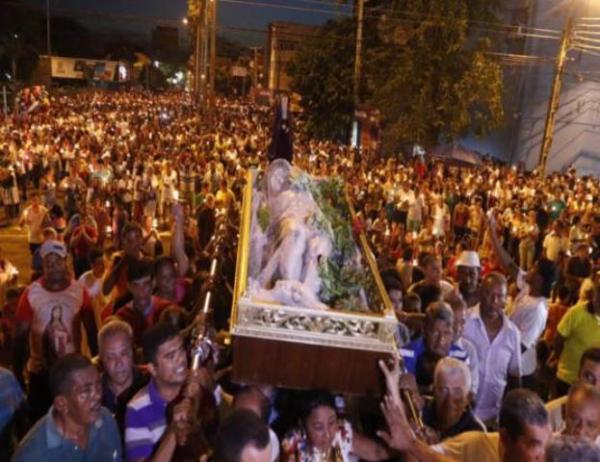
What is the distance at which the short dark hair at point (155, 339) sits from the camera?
313 centimetres

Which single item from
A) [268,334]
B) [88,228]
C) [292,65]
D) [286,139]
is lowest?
[88,228]

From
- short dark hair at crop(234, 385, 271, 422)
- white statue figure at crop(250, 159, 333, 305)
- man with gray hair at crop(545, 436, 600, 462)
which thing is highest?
white statue figure at crop(250, 159, 333, 305)

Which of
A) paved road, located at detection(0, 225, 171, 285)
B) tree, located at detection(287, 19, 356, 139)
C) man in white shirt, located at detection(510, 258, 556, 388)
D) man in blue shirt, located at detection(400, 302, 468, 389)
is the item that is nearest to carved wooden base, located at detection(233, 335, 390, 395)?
man in blue shirt, located at detection(400, 302, 468, 389)

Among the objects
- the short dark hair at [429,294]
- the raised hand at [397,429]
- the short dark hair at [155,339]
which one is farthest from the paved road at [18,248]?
the raised hand at [397,429]

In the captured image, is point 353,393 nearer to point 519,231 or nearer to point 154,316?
point 154,316

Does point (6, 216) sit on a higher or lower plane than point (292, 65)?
lower

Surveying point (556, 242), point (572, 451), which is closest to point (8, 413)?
point (572, 451)

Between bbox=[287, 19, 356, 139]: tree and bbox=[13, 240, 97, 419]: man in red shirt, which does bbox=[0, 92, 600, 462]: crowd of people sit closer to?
bbox=[13, 240, 97, 419]: man in red shirt

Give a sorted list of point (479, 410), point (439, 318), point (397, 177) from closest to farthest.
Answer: point (439, 318) → point (479, 410) → point (397, 177)

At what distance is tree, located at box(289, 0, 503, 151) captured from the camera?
2005 cm

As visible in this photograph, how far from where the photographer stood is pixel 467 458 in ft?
9.86

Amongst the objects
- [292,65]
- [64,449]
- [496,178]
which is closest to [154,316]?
[64,449]

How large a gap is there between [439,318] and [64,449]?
2345mm

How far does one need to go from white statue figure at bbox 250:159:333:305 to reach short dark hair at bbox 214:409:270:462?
2.81ft
